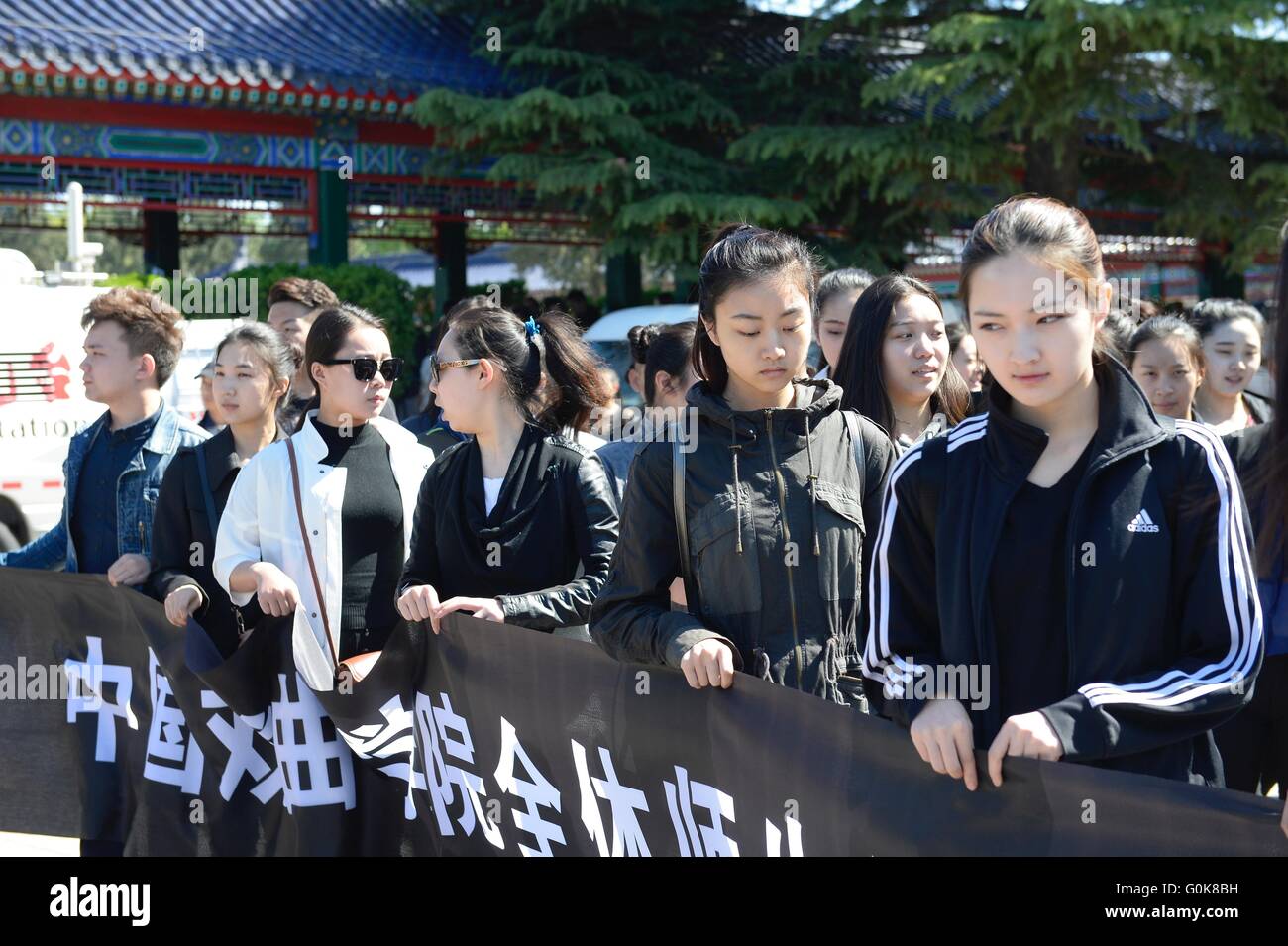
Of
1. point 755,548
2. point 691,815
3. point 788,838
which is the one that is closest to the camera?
point 788,838

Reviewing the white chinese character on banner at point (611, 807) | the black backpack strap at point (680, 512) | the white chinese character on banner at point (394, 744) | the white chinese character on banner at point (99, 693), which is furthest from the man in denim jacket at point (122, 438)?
the black backpack strap at point (680, 512)

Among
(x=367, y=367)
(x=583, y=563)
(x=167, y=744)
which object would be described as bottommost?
(x=167, y=744)

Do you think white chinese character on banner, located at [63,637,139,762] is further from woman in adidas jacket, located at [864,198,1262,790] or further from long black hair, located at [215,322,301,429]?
woman in adidas jacket, located at [864,198,1262,790]

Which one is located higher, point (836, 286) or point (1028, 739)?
point (836, 286)

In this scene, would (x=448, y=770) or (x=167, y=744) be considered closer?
(x=448, y=770)

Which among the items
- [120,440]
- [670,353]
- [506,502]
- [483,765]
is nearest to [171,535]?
[120,440]

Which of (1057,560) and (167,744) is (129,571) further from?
(1057,560)

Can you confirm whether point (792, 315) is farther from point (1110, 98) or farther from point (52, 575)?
point (1110, 98)

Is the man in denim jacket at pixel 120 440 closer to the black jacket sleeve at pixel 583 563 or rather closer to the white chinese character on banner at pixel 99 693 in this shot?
the white chinese character on banner at pixel 99 693

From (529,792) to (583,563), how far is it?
0.59 meters

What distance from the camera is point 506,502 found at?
11.4 feet
